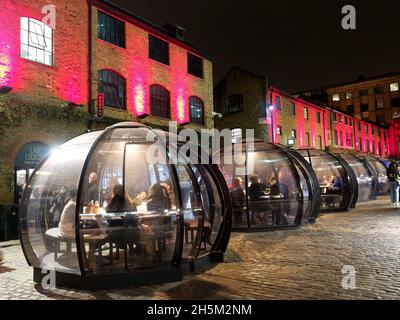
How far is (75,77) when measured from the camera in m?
15.3

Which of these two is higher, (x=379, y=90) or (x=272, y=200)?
(x=379, y=90)

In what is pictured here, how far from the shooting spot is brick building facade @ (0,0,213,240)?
12.7 metres

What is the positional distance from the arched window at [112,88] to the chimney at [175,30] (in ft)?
20.5

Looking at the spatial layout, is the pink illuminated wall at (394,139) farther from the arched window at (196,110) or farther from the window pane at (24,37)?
the window pane at (24,37)

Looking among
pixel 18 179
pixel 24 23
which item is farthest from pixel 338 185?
pixel 24 23

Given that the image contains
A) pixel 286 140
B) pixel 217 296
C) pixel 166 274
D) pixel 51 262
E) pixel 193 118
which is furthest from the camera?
pixel 286 140

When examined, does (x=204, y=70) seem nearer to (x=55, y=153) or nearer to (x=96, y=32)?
(x=96, y=32)

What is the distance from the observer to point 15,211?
36.8ft

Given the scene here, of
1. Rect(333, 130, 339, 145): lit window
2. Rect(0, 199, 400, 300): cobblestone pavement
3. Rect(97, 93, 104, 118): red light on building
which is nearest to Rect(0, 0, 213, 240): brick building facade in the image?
Rect(97, 93, 104, 118): red light on building

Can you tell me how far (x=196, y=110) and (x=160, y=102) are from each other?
3.51 metres

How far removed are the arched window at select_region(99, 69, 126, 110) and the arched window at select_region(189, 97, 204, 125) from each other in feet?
18.6

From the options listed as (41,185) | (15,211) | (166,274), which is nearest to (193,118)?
(41,185)

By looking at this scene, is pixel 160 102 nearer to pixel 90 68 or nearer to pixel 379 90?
pixel 90 68
